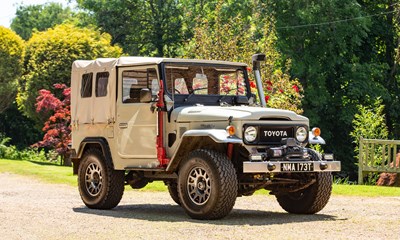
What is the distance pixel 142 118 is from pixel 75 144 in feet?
6.67

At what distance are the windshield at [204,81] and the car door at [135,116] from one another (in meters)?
0.29

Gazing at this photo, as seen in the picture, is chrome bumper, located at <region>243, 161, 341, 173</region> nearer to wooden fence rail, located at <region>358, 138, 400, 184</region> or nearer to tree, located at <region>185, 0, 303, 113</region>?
wooden fence rail, located at <region>358, 138, 400, 184</region>

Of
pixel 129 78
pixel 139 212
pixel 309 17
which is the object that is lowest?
pixel 139 212

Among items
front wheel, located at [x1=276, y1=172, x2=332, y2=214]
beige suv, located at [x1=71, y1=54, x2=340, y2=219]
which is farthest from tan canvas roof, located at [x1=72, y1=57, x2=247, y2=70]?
front wheel, located at [x1=276, y1=172, x2=332, y2=214]

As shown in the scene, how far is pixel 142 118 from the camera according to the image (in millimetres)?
14391

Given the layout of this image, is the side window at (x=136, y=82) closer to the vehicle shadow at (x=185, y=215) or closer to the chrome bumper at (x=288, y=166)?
the vehicle shadow at (x=185, y=215)

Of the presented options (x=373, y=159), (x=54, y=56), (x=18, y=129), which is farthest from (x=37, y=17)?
(x=373, y=159)

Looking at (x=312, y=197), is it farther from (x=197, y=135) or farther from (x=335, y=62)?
(x=335, y=62)

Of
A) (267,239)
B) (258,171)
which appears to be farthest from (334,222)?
(267,239)

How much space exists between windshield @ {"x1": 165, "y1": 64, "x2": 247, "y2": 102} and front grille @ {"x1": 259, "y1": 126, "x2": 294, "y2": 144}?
5.29 ft

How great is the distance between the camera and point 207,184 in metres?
12.9

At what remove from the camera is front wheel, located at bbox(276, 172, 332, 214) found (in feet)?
45.3

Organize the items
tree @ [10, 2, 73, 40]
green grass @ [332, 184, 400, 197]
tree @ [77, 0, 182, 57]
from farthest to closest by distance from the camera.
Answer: tree @ [10, 2, 73, 40], tree @ [77, 0, 182, 57], green grass @ [332, 184, 400, 197]

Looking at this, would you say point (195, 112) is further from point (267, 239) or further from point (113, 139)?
point (267, 239)
